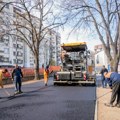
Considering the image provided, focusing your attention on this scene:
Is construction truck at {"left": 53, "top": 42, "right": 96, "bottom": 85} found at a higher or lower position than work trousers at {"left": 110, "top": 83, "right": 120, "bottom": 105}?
higher

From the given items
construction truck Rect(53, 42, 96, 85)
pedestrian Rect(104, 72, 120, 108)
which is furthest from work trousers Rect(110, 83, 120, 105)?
construction truck Rect(53, 42, 96, 85)

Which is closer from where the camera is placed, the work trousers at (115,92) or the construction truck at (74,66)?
the work trousers at (115,92)

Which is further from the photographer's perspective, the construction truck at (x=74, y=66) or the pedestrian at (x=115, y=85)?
the construction truck at (x=74, y=66)

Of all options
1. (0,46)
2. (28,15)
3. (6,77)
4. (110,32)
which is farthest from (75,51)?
(0,46)

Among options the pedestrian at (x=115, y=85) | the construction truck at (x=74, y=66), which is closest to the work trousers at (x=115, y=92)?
the pedestrian at (x=115, y=85)

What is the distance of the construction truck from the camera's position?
27.8 meters

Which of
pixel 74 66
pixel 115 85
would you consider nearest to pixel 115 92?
pixel 115 85

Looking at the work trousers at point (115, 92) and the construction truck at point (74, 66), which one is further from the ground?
the construction truck at point (74, 66)

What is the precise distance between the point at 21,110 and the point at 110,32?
1687cm

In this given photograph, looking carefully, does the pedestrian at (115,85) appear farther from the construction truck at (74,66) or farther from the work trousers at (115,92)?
the construction truck at (74,66)

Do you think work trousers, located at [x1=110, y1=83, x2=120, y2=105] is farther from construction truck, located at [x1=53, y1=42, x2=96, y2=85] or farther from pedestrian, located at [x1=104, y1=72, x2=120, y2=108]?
construction truck, located at [x1=53, y1=42, x2=96, y2=85]

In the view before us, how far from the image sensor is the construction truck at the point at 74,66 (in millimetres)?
27844

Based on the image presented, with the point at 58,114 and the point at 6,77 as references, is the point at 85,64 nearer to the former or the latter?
the point at 6,77

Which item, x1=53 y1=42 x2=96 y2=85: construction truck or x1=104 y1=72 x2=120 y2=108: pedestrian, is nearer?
x1=104 y1=72 x2=120 y2=108: pedestrian
